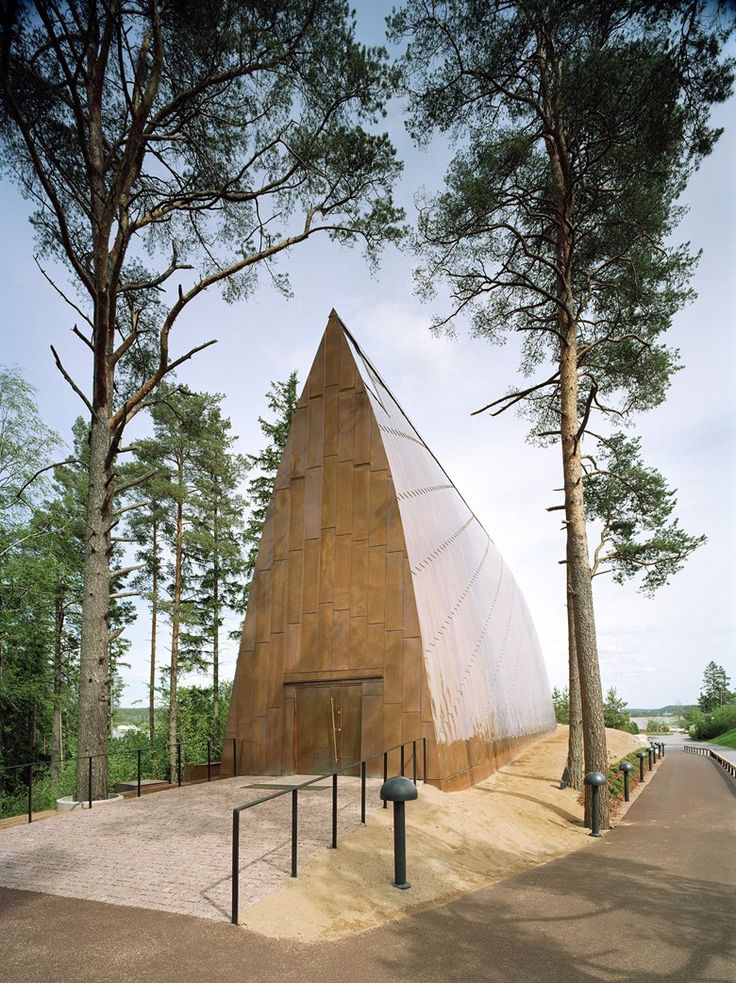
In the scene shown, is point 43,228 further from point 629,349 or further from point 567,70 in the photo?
point 629,349

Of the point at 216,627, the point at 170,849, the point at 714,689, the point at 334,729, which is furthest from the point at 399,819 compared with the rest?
the point at 714,689

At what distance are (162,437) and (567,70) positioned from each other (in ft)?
61.3

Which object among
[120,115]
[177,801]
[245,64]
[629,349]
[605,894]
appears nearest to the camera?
[605,894]

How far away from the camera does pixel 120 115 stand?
38.2 ft

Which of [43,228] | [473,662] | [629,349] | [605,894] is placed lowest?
[605,894]

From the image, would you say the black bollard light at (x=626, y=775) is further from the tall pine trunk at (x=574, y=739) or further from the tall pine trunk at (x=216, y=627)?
the tall pine trunk at (x=216, y=627)

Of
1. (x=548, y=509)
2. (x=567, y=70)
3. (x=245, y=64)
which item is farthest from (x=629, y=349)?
(x=245, y=64)

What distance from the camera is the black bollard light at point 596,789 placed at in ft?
28.6

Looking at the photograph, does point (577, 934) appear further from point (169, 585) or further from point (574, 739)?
point (169, 585)

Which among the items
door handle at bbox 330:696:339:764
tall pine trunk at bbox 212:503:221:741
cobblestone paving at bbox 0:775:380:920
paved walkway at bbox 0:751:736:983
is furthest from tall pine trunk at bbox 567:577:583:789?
tall pine trunk at bbox 212:503:221:741

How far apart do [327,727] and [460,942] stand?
23.3 ft

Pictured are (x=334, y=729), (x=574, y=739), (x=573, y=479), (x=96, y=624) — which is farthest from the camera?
(x=574, y=739)

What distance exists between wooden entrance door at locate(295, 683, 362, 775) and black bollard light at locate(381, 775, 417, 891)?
5.40 m

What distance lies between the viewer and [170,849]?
263 inches
